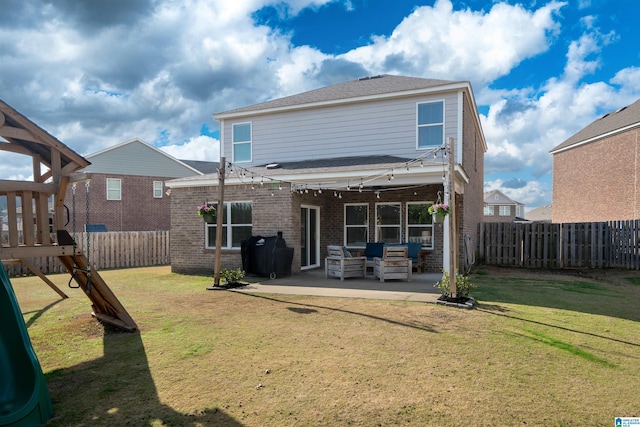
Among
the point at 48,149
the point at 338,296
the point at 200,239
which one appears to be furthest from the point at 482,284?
the point at 48,149

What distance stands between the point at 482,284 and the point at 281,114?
9.41m

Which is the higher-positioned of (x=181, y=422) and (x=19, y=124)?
(x=19, y=124)

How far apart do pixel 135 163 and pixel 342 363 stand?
30.3m

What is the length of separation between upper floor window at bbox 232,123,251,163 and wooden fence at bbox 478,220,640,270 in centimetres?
1011

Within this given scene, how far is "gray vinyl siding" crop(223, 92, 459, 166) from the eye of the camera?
43.9 ft

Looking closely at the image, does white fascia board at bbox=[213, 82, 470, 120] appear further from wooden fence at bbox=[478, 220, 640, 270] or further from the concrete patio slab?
the concrete patio slab

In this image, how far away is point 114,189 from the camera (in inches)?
1166

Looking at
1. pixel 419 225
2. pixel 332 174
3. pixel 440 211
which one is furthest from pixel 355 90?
pixel 440 211

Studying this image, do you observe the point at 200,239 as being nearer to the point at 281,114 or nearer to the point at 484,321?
the point at 281,114

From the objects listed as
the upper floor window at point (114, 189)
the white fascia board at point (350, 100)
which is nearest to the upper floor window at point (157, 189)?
the upper floor window at point (114, 189)

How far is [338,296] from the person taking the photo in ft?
29.2

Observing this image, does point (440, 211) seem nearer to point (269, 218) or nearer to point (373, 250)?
point (373, 250)

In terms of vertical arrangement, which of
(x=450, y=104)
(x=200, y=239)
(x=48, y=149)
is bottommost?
(x=200, y=239)

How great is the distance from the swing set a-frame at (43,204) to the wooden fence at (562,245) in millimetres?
14141
